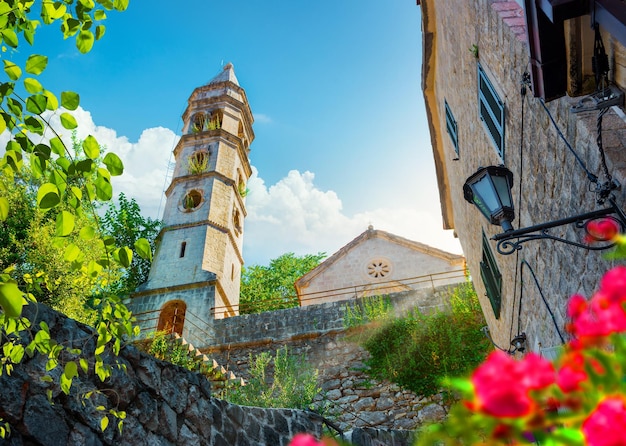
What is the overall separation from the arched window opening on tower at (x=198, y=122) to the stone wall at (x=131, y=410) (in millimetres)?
19774

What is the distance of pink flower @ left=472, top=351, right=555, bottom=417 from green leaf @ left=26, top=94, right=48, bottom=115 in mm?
2463

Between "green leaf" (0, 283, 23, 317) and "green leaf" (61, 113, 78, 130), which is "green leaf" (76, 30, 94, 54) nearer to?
"green leaf" (61, 113, 78, 130)

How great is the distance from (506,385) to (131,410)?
492cm

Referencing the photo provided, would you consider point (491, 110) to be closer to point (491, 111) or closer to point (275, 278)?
point (491, 111)

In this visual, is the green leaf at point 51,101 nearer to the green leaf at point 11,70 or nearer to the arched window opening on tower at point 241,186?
the green leaf at point 11,70

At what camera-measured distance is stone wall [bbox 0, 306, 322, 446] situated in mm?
3988

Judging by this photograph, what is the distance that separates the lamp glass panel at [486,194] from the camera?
158 inches

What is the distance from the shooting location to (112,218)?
2298 centimetres

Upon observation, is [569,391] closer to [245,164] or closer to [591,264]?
[591,264]

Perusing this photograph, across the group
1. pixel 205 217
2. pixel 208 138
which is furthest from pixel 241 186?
pixel 205 217

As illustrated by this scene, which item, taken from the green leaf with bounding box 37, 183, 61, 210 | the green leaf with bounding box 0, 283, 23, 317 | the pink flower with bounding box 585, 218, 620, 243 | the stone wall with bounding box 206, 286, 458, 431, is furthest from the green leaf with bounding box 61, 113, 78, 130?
the stone wall with bounding box 206, 286, 458, 431

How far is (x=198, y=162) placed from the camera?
21922mm

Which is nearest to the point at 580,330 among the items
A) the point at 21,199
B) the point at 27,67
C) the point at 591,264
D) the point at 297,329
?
the point at 27,67

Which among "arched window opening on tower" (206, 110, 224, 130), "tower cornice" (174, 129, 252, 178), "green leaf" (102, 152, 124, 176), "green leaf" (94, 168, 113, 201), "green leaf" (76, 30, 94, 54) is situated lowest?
"green leaf" (94, 168, 113, 201)
